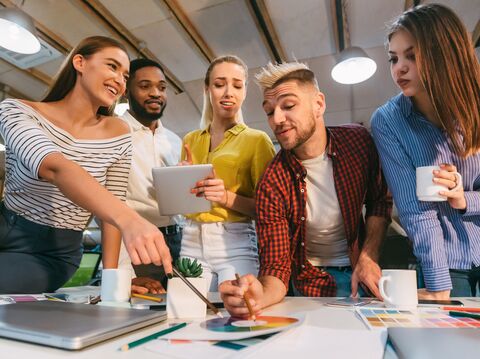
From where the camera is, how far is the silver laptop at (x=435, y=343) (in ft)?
1.47

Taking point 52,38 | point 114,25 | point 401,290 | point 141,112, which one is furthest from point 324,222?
point 52,38

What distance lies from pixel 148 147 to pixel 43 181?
692 millimetres

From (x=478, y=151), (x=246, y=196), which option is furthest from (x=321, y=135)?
(x=478, y=151)

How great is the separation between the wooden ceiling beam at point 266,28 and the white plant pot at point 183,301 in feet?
8.95

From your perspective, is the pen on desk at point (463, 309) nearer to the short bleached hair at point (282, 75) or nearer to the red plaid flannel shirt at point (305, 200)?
the red plaid flannel shirt at point (305, 200)

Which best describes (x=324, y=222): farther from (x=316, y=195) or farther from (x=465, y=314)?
(x=465, y=314)

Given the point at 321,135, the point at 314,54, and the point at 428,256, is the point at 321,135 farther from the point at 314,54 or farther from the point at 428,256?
the point at 314,54

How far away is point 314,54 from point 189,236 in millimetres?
2804

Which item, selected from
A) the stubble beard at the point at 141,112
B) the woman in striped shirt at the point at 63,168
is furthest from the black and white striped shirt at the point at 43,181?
the stubble beard at the point at 141,112

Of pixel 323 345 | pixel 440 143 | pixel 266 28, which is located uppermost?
pixel 266 28

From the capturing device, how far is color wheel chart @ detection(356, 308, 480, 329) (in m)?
0.66

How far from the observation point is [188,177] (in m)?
1.28

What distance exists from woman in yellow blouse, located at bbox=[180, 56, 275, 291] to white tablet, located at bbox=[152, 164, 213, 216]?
0.12 feet

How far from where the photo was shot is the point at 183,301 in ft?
2.52
